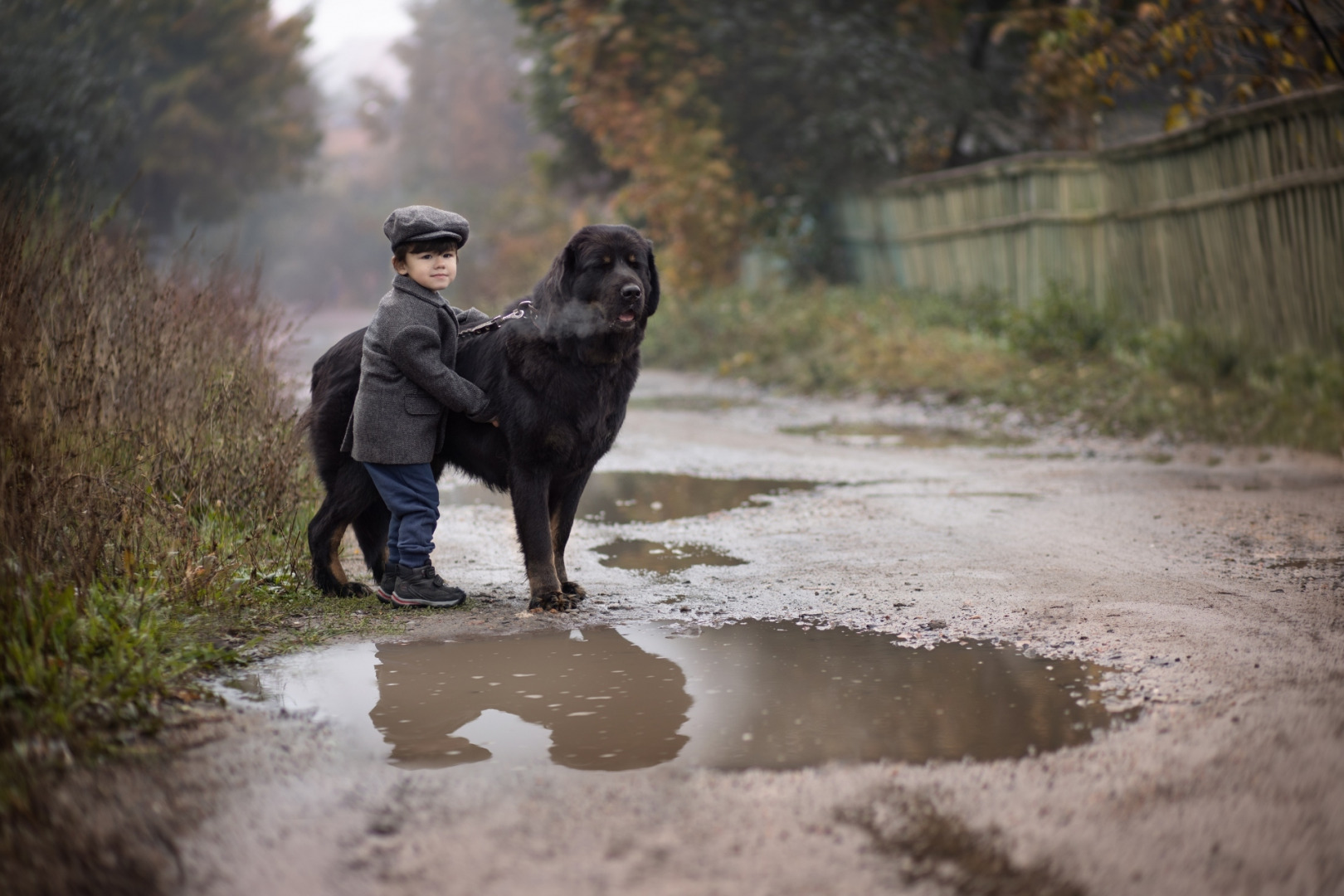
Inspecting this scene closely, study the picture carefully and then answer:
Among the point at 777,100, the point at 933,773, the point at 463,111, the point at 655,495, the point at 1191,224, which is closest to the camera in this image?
the point at 933,773

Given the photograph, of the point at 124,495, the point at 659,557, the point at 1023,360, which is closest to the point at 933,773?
the point at 659,557

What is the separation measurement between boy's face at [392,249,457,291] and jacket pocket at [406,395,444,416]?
0.43 m

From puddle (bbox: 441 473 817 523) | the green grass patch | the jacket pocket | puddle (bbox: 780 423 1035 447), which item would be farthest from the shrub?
the green grass patch

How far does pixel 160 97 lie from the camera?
32.8 meters

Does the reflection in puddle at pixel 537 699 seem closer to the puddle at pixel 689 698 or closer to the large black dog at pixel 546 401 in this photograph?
the puddle at pixel 689 698

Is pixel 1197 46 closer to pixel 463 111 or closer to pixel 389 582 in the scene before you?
pixel 389 582

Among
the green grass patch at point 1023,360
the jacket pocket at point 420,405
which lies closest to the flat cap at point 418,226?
the jacket pocket at point 420,405

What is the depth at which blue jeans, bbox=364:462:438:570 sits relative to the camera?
4.87 m

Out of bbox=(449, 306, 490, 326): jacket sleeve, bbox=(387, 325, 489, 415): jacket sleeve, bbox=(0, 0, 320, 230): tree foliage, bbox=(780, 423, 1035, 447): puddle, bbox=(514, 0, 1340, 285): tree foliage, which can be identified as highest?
bbox=(0, 0, 320, 230): tree foliage

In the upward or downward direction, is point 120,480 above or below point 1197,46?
below

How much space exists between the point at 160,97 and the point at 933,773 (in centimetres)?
3445

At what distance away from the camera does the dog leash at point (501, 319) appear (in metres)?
4.91

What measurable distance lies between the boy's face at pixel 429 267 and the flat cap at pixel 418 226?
64 millimetres

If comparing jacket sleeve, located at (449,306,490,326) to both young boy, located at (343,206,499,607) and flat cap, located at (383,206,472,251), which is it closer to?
young boy, located at (343,206,499,607)
